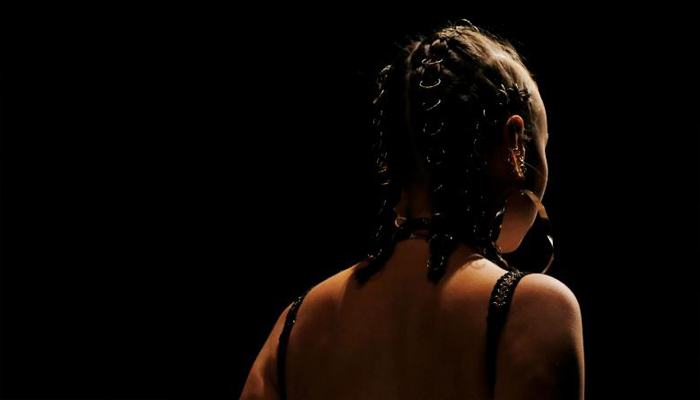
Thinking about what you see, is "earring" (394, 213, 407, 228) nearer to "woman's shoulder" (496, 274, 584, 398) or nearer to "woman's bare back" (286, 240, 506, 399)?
"woman's bare back" (286, 240, 506, 399)

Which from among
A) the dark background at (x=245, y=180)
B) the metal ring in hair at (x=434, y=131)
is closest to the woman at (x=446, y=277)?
the metal ring in hair at (x=434, y=131)

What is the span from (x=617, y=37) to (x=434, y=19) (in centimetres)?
43

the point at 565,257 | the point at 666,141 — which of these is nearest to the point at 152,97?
the point at 565,257

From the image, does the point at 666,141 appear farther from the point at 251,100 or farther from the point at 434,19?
the point at 251,100

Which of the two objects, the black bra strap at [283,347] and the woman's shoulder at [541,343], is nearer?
the woman's shoulder at [541,343]

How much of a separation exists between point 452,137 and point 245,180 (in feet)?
4.26

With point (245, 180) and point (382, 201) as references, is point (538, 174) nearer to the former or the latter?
point (382, 201)

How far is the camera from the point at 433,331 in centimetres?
111

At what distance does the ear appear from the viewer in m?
1.21

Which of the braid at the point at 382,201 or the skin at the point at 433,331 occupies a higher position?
the braid at the point at 382,201

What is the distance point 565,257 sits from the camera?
2.33 meters

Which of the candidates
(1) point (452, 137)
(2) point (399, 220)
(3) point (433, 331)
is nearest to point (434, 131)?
(1) point (452, 137)

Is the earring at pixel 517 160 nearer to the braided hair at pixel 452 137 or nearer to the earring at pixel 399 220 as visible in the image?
the braided hair at pixel 452 137

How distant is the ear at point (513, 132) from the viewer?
1.21 m
